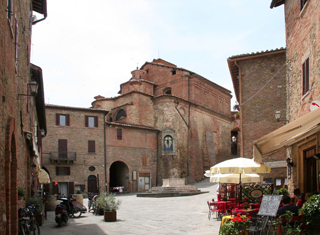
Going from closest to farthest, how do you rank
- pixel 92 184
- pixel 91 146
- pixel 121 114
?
pixel 92 184 → pixel 91 146 → pixel 121 114

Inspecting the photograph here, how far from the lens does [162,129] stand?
36.8 m

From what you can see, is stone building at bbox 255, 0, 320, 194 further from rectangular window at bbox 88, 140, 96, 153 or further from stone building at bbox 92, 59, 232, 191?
stone building at bbox 92, 59, 232, 191

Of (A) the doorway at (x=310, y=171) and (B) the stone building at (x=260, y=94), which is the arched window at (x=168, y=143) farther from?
(A) the doorway at (x=310, y=171)

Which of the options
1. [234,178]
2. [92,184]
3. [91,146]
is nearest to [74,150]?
[91,146]

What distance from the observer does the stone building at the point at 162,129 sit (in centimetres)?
3325

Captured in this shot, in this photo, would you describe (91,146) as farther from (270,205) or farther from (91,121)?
(270,205)

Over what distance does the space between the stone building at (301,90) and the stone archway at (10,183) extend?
204 inches

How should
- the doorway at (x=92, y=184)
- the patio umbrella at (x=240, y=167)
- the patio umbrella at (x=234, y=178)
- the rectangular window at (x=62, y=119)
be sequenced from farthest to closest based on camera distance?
the doorway at (x=92, y=184), the rectangular window at (x=62, y=119), the patio umbrella at (x=234, y=178), the patio umbrella at (x=240, y=167)

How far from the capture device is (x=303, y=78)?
10.1 m

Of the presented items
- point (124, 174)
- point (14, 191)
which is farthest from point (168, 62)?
point (14, 191)

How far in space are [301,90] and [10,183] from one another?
325 inches

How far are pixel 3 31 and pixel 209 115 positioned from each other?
124 ft

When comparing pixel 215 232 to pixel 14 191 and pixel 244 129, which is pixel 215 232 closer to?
pixel 14 191

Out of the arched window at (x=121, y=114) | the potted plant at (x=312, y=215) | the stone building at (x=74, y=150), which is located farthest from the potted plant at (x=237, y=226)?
the arched window at (x=121, y=114)
